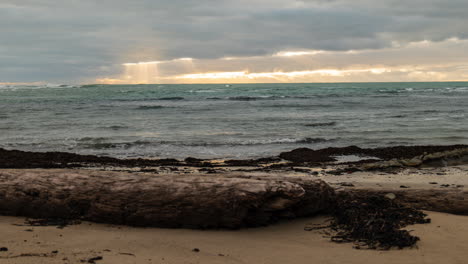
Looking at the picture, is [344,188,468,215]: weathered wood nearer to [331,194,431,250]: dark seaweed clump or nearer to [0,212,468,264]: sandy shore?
[331,194,431,250]: dark seaweed clump

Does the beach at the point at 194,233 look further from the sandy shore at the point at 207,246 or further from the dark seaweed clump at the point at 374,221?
the dark seaweed clump at the point at 374,221

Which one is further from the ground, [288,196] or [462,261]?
[288,196]

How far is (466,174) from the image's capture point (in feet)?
31.2

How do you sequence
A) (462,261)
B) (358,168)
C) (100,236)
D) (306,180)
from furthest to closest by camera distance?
(358,168), (306,180), (100,236), (462,261)

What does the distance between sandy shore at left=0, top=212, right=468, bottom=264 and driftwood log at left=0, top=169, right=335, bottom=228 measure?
166mm

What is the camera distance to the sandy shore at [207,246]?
418 cm

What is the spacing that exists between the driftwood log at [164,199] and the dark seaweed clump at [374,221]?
1.10ft

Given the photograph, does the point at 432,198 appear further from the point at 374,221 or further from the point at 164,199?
the point at 164,199

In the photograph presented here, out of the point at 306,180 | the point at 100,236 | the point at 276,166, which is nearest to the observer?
the point at 100,236

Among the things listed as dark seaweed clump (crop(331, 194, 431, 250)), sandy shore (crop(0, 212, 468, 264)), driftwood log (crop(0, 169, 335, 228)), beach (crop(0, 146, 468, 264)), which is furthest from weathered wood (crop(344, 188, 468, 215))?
driftwood log (crop(0, 169, 335, 228))

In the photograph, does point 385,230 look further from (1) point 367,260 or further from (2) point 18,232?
(2) point 18,232

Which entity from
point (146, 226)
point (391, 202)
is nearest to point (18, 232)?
point (146, 226)

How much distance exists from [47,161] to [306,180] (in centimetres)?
897

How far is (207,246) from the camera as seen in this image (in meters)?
4.58
